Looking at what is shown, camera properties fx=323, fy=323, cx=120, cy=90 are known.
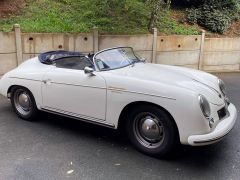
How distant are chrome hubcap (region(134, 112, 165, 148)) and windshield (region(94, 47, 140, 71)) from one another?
0.97 m

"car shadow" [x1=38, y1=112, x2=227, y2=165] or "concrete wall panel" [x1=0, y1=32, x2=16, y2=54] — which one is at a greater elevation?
"concrete wall panel" [x1=0, y1=32, x2=16, y2=54]

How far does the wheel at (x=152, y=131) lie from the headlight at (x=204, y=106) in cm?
41

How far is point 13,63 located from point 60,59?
3255 mm

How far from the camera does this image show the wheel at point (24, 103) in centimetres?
553

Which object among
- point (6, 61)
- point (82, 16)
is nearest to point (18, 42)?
point (6, 61)

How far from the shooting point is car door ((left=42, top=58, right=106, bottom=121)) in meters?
4.60

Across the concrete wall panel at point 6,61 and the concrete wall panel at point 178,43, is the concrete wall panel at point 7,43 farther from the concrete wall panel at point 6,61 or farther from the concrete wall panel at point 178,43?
the concrete wall panel at point 178,43

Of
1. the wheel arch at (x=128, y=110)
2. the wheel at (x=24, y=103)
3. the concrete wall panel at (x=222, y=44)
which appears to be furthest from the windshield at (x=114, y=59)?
the concrete wall panel at (x=222, y=44)

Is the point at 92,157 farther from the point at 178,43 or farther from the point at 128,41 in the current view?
the point at 178,43

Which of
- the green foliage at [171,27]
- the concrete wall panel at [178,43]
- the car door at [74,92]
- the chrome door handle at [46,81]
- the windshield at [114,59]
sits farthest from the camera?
the green foliage at [171,27]

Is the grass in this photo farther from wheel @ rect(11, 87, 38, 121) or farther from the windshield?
the windshield

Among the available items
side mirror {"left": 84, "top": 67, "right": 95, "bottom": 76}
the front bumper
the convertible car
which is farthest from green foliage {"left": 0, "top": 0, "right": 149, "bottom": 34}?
the front bumper

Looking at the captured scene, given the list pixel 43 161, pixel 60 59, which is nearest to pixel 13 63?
pixel 60 59

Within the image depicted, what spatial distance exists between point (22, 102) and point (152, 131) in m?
2.59
